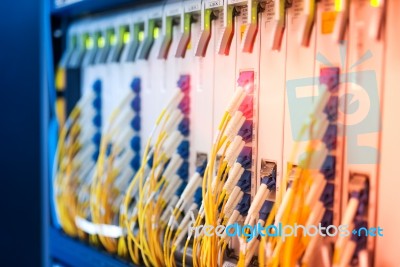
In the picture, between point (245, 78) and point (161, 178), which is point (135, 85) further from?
point (245, 78)

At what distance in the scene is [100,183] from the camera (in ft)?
5.02

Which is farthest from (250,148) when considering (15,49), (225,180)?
(15,49)

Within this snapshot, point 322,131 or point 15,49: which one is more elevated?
point 15,49

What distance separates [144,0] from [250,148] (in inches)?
23.8

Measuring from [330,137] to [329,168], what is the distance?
0.07 meters

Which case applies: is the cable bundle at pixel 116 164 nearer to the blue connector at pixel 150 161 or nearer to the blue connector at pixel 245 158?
the blue connector at pixel 150 161

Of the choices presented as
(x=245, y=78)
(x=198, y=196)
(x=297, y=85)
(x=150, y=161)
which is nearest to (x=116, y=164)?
(x=150, y=161)

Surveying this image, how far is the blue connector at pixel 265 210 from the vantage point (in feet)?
3.59

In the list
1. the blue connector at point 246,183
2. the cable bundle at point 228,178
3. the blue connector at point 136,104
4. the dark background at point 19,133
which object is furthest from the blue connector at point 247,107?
the dark background at point 19,133

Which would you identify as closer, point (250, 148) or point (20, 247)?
point (250, 148)

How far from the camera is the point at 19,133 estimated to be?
1.76 meters

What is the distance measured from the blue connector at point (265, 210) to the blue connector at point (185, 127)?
34 centimetres

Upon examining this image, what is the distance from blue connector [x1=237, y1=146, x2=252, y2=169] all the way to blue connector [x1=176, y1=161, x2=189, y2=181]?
0.77ft

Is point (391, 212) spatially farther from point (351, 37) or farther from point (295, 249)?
point (351, 37)
